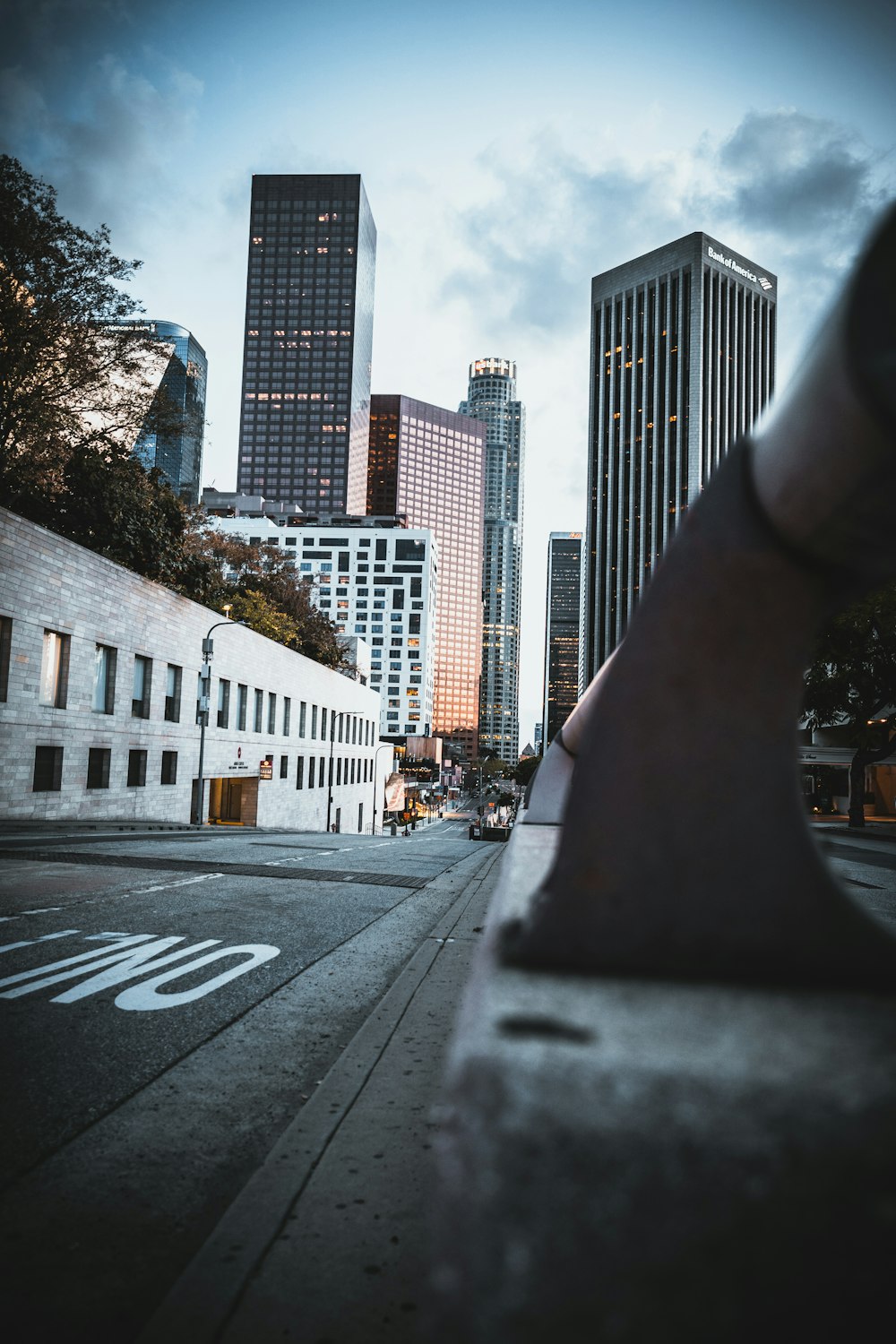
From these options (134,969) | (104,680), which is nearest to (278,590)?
(104,680)

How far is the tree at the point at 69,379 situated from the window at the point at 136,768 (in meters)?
8.05

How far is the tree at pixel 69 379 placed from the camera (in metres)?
24.9

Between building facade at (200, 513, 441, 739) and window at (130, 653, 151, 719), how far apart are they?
420 ft

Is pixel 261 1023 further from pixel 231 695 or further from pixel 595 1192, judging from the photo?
pixel 231 695

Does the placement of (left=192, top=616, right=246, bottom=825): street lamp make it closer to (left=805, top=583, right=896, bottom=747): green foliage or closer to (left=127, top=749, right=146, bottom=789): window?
(left=127, top=749, right=146, bottom=789): window

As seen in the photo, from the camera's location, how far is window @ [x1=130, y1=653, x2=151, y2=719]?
29.2 meters

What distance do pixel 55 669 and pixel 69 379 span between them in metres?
10.3

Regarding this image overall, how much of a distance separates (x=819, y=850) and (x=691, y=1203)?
2.03 feet

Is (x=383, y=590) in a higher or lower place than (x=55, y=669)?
higher

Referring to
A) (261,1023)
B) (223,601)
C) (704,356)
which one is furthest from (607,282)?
(261,1023)

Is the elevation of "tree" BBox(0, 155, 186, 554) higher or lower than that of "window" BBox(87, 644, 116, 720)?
higher

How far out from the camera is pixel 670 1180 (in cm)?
97

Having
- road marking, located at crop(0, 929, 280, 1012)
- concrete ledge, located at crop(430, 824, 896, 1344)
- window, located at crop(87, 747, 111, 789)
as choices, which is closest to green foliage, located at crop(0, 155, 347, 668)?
window, located at crop(87, 747, 111, 789)

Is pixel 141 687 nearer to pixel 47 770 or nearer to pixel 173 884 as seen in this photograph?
pixel 47 770
